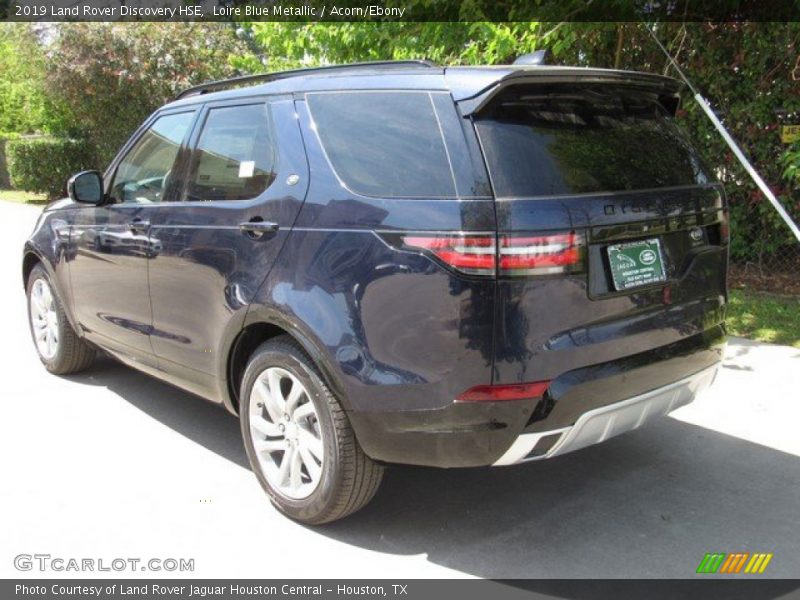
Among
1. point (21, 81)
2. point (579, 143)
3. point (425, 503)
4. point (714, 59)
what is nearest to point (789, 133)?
point (714, 59)

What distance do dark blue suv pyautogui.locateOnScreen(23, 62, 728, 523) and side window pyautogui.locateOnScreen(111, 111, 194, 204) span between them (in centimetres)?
39

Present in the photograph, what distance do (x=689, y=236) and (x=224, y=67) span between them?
15.7 m

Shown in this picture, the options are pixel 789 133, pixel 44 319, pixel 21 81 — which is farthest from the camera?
pixel 21 81

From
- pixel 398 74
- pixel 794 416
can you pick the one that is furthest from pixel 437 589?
pixel 794 416

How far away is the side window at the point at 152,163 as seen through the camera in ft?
14.0

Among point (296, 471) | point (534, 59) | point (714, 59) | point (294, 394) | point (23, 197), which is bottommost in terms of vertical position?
point (23, 197)

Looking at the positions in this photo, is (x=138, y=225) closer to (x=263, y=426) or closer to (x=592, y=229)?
(x=263, y=426)

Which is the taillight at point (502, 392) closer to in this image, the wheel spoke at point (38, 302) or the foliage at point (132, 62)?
the wheel spoke at point (38, 302)

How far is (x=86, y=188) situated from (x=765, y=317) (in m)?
5.64

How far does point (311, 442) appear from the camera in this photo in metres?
3.34

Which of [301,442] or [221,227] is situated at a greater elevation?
[221,227]

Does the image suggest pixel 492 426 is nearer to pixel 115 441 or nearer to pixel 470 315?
pixel 470 315

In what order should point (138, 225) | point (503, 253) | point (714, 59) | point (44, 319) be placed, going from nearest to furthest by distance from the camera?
point (503, 253), point (138, 225), point (44, 319), point (714, 59)

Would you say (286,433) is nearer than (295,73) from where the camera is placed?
Yes
